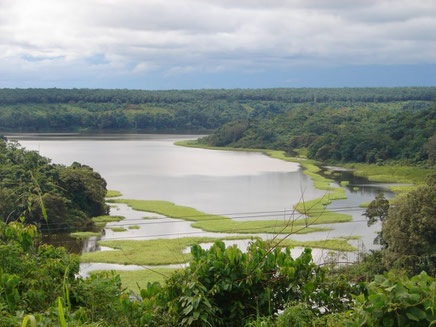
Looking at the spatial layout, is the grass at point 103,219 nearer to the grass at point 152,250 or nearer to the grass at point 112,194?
the grass at point 152,250

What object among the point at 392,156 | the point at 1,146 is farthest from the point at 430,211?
the point at 392,156

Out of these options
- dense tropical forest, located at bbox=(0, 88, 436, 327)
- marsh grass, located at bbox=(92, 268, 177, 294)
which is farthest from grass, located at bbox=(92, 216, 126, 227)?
marsh grass, located at bbox=(92, 268, 177, 294)

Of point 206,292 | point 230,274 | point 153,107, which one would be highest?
point 230,274

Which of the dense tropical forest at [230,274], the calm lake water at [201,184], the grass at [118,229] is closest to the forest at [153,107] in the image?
the calm lake water at [201,184]

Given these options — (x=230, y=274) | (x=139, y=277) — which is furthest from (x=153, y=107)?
(x=230, y=274)

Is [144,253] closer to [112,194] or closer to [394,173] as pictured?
[112,194]

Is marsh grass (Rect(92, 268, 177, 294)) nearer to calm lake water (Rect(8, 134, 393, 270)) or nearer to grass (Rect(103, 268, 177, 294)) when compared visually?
grass (Rect(103, 268, 177, 294))

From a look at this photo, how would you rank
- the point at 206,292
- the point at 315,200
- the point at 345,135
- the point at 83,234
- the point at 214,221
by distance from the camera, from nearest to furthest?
the point at 206,292 < the point at 83,234 < the point at 214,221 < the point at 315,200 < the point at 345,135
